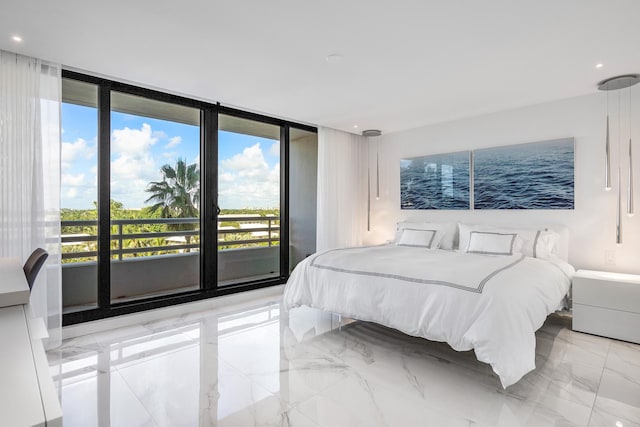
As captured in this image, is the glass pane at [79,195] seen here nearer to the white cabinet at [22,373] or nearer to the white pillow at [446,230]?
the white cabinet at [22,373]

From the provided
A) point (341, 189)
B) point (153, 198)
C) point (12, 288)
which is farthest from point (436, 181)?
point (12, 288)

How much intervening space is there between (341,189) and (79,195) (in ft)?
11.1

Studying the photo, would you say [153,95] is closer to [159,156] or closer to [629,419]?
[159,156]

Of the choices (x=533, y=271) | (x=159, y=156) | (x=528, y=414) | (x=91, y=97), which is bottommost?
(x=528, y=414)

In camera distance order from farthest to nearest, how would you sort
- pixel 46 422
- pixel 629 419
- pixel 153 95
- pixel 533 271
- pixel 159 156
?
pixel 159 156
pixel 153 95
pixel 533 271
pixel 629 419
pixel 46 422

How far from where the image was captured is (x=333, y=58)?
2791mm

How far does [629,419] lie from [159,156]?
4.43 meters

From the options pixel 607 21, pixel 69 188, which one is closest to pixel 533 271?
pixel 607 21

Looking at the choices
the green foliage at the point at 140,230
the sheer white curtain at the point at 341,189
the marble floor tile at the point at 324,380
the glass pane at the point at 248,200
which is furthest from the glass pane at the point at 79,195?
the sheer white curtain at the point at 341,189

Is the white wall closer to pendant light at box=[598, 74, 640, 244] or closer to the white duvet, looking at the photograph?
pendant light at box=[598, 74, 640, 244]

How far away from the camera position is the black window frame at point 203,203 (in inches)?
129

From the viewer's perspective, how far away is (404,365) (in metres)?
2.56

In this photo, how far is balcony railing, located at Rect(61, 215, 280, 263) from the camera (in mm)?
3340

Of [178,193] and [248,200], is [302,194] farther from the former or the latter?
[178,193]
